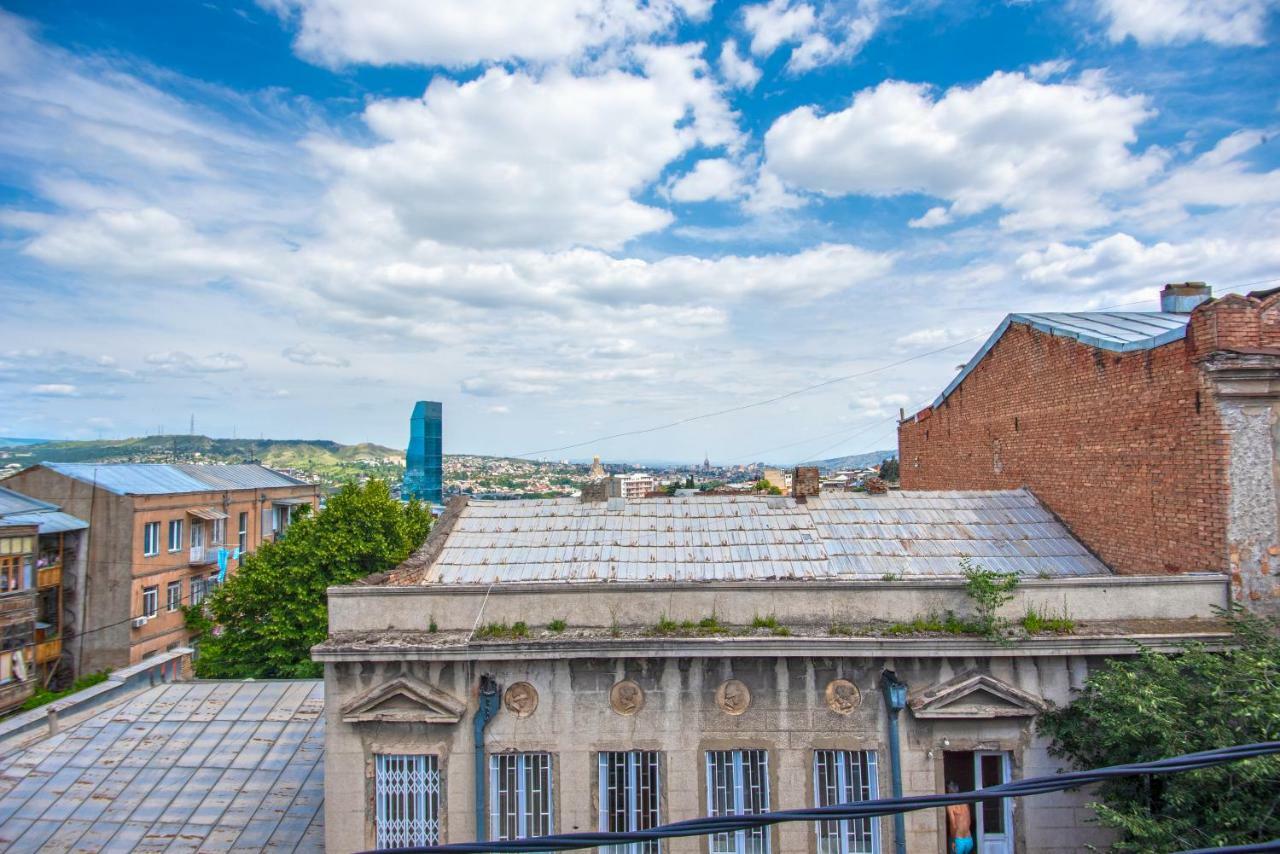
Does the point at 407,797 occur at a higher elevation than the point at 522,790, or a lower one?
lower

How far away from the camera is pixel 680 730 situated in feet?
34.6

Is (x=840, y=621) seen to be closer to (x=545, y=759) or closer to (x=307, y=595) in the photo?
(x=545, y=759)

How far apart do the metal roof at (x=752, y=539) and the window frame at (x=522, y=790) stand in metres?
2.75

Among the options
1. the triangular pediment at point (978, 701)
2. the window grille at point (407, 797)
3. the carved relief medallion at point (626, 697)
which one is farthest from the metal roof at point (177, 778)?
the triangular pediment at point (978, 701)

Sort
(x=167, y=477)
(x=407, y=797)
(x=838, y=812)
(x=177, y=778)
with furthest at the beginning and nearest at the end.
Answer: (x=167, y=477) → (x=177, y=778) → (x=407, y=797) → (x=838, y=812)

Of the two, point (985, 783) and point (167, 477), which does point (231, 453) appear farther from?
point (985, 783)

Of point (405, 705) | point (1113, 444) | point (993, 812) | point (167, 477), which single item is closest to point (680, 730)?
point (405, 705)

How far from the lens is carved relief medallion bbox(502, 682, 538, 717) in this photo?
10.6 m

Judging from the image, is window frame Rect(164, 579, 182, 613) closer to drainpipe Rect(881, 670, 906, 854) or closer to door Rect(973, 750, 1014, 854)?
drainpipe Rect(881, 670, 906, 854)

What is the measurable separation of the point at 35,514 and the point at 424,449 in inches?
1063

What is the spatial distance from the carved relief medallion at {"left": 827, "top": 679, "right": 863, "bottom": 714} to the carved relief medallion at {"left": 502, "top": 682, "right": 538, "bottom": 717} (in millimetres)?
4308

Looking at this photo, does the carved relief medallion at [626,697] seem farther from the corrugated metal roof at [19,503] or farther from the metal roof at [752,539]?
the corrugated metal roof at [19,503]

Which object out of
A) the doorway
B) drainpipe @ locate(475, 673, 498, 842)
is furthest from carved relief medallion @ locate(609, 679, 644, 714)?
the doorway

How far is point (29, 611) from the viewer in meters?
30.2
